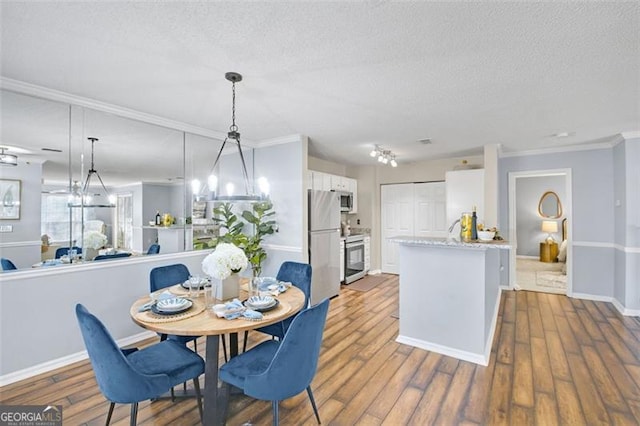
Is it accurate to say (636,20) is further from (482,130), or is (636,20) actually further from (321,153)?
(321,153)

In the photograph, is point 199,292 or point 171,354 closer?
point 171,354

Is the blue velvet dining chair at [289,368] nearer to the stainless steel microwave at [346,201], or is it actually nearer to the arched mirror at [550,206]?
the stainless steel microwave at [346,201]

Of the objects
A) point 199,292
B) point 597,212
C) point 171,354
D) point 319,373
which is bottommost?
point 319,373

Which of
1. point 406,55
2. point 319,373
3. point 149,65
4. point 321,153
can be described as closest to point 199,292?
point 319,373

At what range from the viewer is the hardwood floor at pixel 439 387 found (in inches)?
79.9

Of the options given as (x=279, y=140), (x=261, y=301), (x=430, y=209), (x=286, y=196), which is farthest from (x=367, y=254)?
(x=261, y=301)

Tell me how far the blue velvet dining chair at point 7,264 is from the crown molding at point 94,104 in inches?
54.9

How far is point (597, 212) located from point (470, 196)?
1933 millimetres

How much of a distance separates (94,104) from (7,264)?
158cm

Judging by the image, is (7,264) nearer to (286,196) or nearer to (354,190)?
(286,196)

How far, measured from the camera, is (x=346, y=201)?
19.7ft

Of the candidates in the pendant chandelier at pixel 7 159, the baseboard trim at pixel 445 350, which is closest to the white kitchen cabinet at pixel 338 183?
the baseboard trim at pixel 445 350

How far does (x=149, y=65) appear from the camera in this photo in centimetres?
211

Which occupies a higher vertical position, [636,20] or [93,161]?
[636,20]
